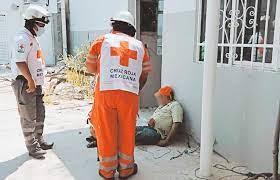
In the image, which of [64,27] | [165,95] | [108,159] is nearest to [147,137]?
[165,95]

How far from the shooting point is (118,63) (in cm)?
282

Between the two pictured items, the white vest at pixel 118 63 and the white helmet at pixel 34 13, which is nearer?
the white vest at pixel 118 63

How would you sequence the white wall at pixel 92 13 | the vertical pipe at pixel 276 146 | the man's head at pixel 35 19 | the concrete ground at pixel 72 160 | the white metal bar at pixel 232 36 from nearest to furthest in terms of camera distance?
the vertical pipe at pixel 276 146, the concrete ground at pixel 72 160, the white metal bar at pixel 232 36, the man's head at pixel 35 19, the white wall at pixel 92 13

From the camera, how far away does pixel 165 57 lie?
470 cm

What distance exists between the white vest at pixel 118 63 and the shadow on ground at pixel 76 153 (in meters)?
0.98

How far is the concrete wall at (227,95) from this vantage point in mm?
2924

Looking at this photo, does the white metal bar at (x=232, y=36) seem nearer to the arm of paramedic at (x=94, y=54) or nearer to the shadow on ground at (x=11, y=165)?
the arm of paramedic at (x=94, y=54)

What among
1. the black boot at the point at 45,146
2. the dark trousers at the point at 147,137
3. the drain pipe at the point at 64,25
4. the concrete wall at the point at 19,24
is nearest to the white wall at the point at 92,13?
the drain pipe at the point at 64,25

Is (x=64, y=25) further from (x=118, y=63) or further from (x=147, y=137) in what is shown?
(x=118, y=63)

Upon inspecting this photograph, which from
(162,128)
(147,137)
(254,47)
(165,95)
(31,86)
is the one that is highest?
(254,47)

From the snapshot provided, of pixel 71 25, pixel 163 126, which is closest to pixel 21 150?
pixel 163 126

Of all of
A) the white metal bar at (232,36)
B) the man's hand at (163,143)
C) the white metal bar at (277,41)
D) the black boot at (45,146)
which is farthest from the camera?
the man's hand at (163,143)

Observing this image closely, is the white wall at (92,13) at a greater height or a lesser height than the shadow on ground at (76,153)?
greater

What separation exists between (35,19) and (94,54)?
0.99m
